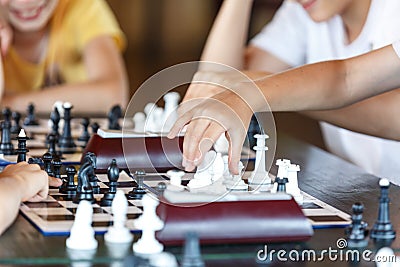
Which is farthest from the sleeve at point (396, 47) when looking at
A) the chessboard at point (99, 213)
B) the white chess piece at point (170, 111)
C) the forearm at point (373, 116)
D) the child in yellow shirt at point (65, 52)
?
the child in yellow shirt at point (65, 52)

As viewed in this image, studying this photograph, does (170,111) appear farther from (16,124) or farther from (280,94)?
(280,94)

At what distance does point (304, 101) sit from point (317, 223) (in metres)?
0.40

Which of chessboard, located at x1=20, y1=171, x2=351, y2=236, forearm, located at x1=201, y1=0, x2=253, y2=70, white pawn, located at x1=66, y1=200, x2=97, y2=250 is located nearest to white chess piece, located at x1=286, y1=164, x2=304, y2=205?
chessboard, located at x1=20, y1=171, x2=351, y2=236

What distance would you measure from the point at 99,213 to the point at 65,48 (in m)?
1.88

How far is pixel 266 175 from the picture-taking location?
5.44 ft

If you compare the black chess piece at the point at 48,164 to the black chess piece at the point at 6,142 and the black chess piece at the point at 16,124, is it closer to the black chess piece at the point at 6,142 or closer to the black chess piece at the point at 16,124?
the black chess piece at the point at 6,142

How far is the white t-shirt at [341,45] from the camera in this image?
2316mm

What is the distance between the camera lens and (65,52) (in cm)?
328

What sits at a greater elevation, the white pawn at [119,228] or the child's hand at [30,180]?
the child's hand at [30,180]

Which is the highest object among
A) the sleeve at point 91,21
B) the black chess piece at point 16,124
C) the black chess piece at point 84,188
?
the sleeve at point 91,21

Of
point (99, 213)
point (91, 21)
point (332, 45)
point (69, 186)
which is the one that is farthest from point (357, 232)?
point (91, 21)

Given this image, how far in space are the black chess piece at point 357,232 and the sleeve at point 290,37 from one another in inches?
60.9

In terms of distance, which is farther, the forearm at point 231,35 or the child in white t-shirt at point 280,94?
the forearm at point 231,35

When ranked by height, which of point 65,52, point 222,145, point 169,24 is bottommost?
point 222,145
